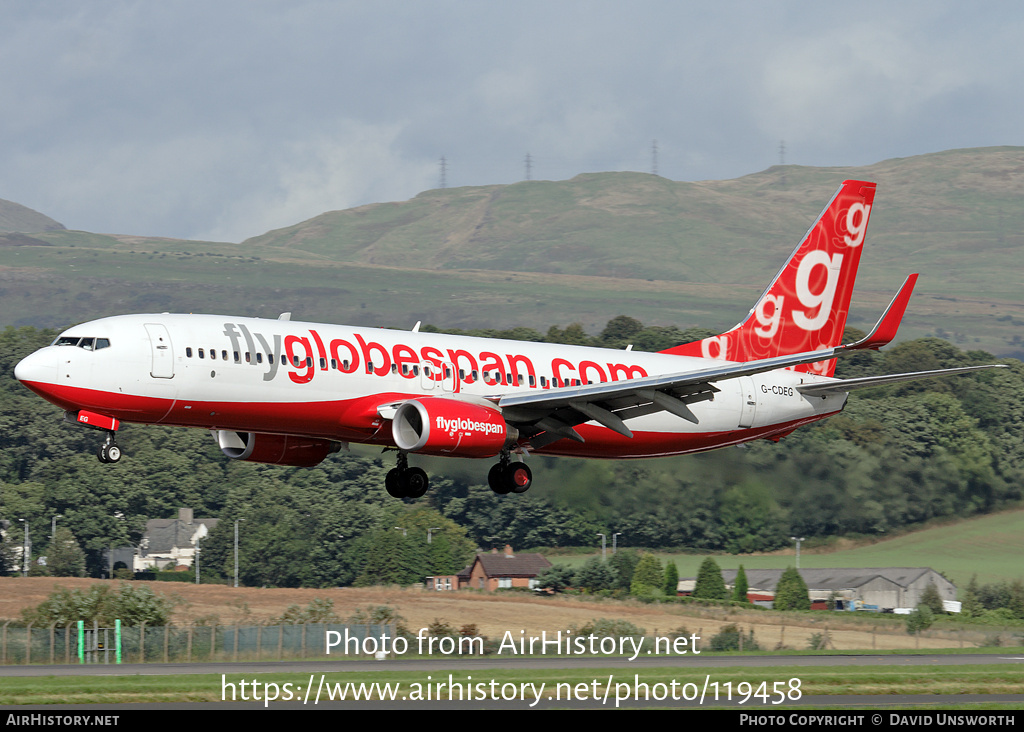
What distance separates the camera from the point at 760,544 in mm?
62719

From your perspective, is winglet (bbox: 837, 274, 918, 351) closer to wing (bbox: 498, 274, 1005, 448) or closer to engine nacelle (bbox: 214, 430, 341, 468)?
wing (bbox: 498, 274, 1005, 448)

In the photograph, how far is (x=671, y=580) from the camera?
7750cm

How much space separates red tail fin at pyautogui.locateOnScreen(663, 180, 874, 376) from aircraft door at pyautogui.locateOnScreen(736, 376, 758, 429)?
244 centimetres

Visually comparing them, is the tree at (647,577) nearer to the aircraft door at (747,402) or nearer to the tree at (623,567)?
the tree at (623,567)

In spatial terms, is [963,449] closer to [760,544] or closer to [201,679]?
[760,544]

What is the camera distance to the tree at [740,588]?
252ft

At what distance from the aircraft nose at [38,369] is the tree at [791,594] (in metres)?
48.8

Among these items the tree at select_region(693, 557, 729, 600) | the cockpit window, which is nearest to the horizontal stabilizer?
the cockpit window

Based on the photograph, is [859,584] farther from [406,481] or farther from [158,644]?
[406,481]

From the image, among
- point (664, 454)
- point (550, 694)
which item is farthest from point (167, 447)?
point (550, 694)

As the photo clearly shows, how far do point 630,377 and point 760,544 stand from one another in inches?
827

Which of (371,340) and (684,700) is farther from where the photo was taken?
(371,340)

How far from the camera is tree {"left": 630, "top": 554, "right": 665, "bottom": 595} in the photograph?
250ft

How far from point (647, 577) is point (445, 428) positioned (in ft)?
138
